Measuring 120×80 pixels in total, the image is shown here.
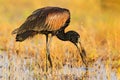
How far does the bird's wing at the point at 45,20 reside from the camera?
13516 millimetres

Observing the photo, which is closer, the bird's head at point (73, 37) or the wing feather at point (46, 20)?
the wing feather at point (46, 20)

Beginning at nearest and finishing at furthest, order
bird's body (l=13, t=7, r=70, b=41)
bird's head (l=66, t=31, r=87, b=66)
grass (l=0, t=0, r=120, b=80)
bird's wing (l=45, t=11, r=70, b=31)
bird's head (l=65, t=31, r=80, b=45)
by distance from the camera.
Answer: grass (l=0, t=0, r=120, b=80)
bird's body (l=13, t=7, r=70, b=41)
bird's wing (l=45, t=11, r=70, b=31)
bird's head (l=66, t=31, r=87, b=66)
bird's head (l=65, t=31, r=80, b=45)

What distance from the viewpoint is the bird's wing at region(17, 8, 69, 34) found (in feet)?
44.3

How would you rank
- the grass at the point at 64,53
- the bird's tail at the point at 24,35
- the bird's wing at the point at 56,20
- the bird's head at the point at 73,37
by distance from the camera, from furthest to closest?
the bird's head at the point at 73,37 → the bird's wing at the point at 56,20 → the bird's tail at the point at 24,35 → the grass at the point at 64,53

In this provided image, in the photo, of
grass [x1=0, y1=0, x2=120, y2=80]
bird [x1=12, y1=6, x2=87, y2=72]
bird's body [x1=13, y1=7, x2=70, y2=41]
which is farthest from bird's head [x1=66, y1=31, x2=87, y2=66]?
bird's body [x1=13, y1=7, x2=70, y2=41]

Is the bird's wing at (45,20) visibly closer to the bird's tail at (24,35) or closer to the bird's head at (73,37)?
the bird's tail at (24,35)

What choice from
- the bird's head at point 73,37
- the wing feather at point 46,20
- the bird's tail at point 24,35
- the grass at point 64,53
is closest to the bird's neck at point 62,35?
the bird's head at point 73,37

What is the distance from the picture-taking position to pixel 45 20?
13.8 metres

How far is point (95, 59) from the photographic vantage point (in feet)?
48.3

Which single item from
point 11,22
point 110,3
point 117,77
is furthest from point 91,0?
point 117,77

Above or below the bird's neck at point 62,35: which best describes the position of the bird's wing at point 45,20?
above

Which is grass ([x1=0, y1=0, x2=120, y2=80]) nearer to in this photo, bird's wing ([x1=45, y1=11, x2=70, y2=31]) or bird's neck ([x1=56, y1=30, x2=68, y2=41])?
bird's neck ([x1=56, y1=30, x2=68, y2=41])

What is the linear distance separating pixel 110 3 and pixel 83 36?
263 inches

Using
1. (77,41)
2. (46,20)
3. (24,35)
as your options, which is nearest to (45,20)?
(46,20)
